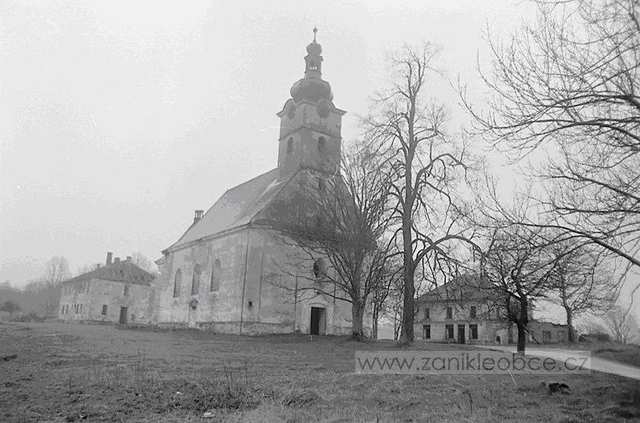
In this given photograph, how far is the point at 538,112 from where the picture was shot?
8.34 meters

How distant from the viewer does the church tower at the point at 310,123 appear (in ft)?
124

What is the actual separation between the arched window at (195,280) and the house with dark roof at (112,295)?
26226 mm

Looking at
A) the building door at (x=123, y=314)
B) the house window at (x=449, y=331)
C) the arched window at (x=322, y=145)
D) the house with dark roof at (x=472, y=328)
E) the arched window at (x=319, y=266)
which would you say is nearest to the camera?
the arched window at (x=319, y=266)

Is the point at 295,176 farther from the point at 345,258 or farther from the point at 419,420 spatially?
the point at 419,420

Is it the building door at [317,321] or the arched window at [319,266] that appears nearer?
the arched window at [319,266]

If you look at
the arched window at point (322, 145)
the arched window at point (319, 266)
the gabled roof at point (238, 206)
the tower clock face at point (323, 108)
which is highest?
the tower clock face at point (323, 108)

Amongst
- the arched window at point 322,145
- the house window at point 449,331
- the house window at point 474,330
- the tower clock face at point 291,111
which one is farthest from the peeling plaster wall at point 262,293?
the house window at point 449,331

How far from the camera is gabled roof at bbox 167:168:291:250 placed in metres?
36.5

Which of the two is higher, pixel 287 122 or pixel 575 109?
pixel 287 122

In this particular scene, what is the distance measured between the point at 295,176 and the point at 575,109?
28852 millimetres

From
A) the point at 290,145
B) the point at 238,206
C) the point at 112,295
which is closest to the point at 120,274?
the point at 112,295

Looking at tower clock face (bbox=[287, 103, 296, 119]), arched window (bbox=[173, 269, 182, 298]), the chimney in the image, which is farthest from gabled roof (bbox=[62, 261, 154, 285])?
tower clock face (bbox=[287, 103, 296, 119])

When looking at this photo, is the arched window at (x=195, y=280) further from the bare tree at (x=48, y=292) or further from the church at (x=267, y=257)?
the bare tree at (x=48, y=292)

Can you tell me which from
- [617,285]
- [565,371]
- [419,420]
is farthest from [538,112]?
[565,371]
